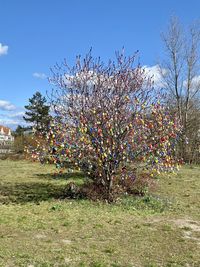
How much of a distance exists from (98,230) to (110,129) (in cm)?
258

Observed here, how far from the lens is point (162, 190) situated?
10.2m

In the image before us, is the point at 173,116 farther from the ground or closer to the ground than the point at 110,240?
farther from the ground

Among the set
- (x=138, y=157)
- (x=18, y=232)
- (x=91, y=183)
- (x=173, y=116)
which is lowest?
(x=18, y=232)

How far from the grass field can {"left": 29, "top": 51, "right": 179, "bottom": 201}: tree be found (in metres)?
0.84

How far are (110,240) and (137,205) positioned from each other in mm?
2695

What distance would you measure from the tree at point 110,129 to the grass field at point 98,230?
84 centimetres

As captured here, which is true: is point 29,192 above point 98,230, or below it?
above

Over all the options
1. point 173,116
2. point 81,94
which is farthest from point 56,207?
point 173,116

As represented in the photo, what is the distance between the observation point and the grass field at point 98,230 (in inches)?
175

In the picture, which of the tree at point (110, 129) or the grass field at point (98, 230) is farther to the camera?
the tree at point (110, 129)

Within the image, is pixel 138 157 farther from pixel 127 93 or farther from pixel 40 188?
pixel 40 188

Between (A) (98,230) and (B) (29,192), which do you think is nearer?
(A) (98,230)

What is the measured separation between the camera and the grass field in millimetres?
4438

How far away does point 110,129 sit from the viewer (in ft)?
25.5
